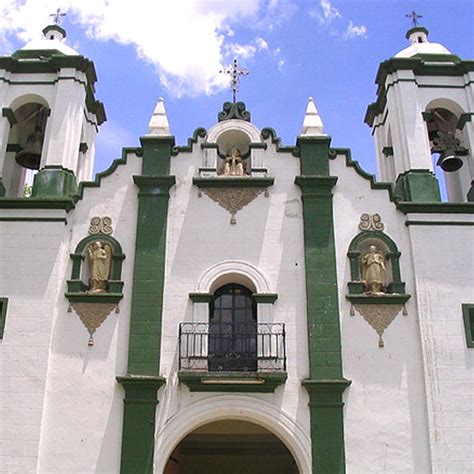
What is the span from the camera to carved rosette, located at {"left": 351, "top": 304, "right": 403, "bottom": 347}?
14.8 m

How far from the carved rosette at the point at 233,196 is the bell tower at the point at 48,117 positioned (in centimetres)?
348

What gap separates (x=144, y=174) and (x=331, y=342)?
6033 mm

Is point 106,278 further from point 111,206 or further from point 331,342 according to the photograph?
point 331,342

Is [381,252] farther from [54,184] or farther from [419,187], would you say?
[54,184]

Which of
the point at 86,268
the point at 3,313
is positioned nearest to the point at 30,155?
the point at 86,268

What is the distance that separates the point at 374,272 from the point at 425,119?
5.33 m

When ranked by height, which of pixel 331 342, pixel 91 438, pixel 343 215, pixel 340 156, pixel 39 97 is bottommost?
pixel 91 438

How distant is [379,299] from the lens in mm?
14961

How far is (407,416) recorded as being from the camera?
14.1 m

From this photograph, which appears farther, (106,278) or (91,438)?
(106,278)

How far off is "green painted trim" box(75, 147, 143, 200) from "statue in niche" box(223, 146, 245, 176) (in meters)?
2.18

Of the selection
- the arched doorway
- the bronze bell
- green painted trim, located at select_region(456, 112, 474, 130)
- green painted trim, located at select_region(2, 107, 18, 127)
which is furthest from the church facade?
the bronze bell

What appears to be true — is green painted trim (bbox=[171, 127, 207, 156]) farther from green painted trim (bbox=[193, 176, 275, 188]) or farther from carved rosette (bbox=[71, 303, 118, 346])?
carved rosette (bbox=[71, 303, 118, 346])

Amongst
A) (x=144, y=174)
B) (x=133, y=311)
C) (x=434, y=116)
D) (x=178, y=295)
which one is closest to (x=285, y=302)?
(x=178, y=295)
